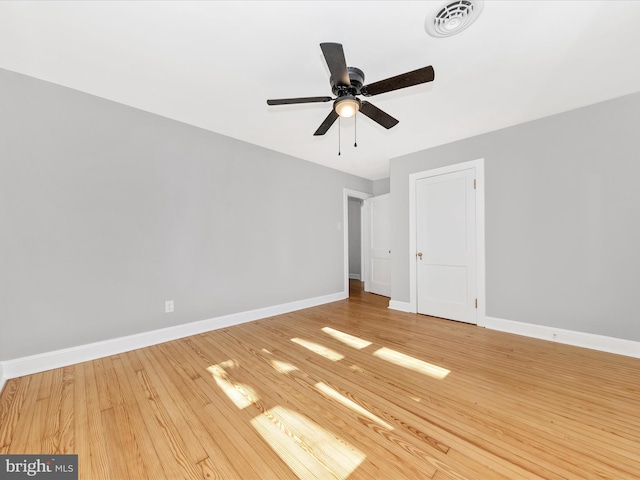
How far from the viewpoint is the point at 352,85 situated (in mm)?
1819

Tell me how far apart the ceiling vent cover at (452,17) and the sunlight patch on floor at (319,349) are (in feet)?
8.85

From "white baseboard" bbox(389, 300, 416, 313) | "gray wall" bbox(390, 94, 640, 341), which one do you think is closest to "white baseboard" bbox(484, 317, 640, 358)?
"gray wall" bbox(390, 94, 640, 341)

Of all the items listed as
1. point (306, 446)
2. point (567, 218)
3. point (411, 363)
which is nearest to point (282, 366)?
point (306, 446)

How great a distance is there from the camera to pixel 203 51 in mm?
1843

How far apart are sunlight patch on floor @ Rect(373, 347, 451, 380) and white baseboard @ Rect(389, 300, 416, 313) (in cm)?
158

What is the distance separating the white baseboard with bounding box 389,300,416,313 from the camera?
13.1 ft

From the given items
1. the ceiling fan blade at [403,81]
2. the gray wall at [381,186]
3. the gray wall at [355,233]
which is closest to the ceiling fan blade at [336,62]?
the ceiling fan blade at [403,81]

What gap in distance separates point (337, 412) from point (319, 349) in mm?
968

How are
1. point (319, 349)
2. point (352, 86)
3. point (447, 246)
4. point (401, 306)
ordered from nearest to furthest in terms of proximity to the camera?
point (352, 86) < point (319, 349) < point (447, 246) < point (401, 306)

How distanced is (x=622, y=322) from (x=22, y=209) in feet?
18.5

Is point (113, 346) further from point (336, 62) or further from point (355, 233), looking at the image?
point (355, 233)

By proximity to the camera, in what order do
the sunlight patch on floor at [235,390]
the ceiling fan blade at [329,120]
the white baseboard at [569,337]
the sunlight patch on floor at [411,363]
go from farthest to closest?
the white baseboard at [569,337] < the sunlight patch on floor at [411,363] < the ceiling fan blade at [329,120] < the sunlight patch on floor at [235,390]

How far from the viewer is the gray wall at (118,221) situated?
2.11 meters

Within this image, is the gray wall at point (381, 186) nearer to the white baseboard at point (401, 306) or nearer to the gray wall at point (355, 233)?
the gray wall at point (355, 233)
